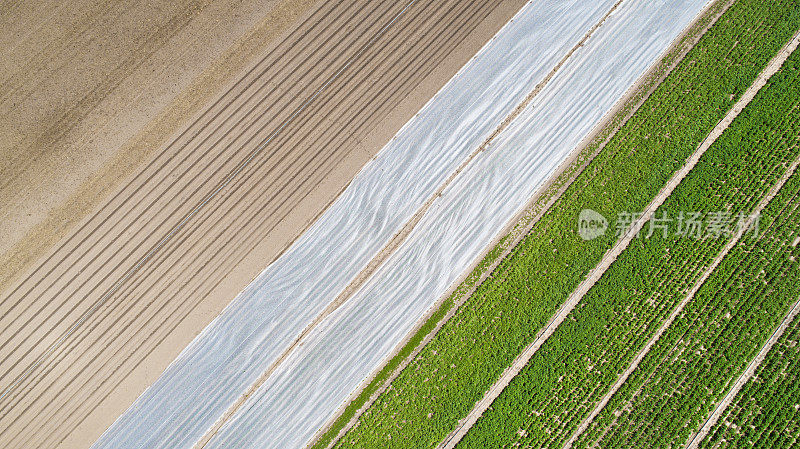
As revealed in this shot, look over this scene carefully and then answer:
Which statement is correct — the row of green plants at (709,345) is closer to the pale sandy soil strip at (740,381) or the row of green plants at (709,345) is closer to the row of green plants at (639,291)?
the pale sandy soil strip at (740,381)

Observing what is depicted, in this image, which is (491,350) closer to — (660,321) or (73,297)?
(660,321)

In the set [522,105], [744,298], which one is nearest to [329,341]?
[522,105]

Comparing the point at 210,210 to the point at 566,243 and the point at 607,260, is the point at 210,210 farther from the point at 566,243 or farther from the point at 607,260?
the point at 607,260

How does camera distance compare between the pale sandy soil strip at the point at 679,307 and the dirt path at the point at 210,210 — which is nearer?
the pale sandy soil strip at the point at 679,307

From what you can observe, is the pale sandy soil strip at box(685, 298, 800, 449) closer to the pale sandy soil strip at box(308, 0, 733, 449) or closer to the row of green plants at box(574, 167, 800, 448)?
the row of green plants at box(574, 167, 800, 448)

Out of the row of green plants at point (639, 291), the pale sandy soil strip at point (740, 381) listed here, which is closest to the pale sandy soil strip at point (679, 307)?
the row of green plants at point (639, 291)

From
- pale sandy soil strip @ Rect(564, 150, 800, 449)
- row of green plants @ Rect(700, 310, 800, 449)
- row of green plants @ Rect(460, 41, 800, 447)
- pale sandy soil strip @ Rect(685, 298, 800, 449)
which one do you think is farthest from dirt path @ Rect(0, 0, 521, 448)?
row of green plants @ Rect(700, 310, 800, 449)

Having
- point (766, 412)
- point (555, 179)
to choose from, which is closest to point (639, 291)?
point (555, 179)
